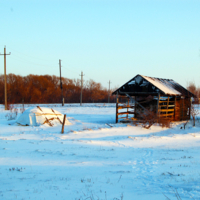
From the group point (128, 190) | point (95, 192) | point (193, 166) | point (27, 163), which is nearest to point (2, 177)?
point (27, 163)

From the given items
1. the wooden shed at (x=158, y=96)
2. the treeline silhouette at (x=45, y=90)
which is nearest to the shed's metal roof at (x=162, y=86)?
the wooden shed at (x=158, y=96)

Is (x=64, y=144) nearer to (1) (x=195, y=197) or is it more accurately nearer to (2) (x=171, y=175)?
(2) (x=171, y=175)

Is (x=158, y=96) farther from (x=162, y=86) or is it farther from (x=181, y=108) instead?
(x=181, y=108)

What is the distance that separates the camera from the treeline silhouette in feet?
201

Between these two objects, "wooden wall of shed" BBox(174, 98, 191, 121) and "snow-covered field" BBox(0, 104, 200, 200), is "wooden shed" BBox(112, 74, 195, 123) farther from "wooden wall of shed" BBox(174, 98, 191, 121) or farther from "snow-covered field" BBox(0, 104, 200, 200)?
"snow-covered field" BBox(0, 104, 200, 200)

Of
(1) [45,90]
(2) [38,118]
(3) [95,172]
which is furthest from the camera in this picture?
(1) [45,90]

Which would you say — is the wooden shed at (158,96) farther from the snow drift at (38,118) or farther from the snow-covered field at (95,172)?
the snow-covered field at (95,172)

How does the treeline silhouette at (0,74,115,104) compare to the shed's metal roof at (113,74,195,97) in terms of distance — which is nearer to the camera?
the shed's metal roof at (113,74,195,97)

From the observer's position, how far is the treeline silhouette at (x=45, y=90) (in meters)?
61.4

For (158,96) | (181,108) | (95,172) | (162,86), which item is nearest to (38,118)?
(158,96)

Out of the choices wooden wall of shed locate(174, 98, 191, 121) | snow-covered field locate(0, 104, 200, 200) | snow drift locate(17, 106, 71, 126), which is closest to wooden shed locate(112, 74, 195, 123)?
wooden wall of shed locate(174, 98, 191, 121)

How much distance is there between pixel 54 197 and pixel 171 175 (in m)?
3.11

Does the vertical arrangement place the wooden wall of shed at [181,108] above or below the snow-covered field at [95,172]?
above

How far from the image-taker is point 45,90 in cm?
6744
